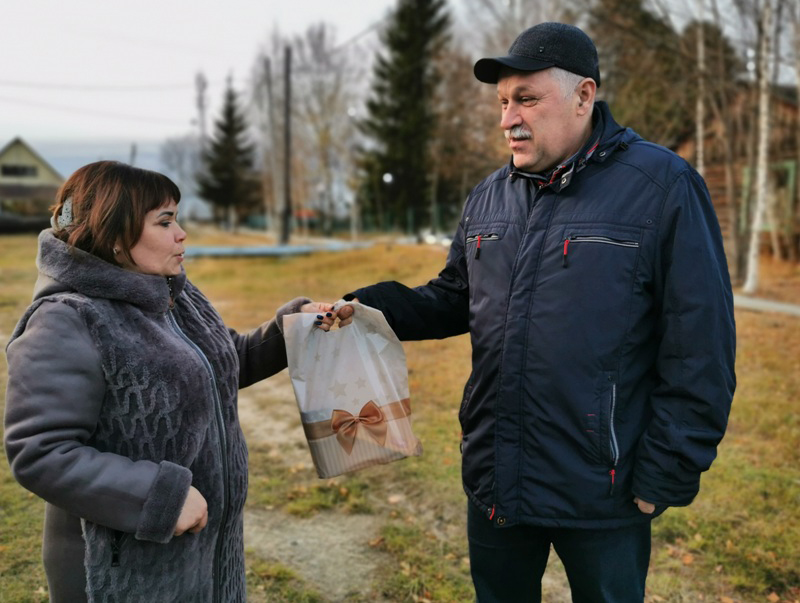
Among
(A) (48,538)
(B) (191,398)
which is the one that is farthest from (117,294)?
(A) (48,538)

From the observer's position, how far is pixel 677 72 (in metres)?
13.9

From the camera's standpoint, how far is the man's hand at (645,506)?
188 centimetres

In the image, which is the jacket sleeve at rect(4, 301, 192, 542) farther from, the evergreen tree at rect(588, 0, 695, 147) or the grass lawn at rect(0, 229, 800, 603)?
the evergreen tree at rect(588, 0, 695, 147)

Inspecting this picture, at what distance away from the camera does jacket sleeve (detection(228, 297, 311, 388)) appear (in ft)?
7.57

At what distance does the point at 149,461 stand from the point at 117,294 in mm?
427

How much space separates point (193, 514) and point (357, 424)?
72 centimetres

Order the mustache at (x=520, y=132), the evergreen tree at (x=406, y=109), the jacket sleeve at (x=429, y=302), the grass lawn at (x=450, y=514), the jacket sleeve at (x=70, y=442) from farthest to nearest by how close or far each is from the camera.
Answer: the evergreen tree at (x=406, y=109) → the grass lawn at (x=450, y=514) → the jacket sleeve at (x=429, y=302) → the mustache at (x=520, y=132) → the jacket sleeve at (x=70, y=442)

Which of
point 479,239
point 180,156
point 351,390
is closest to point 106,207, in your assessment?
point 351,390

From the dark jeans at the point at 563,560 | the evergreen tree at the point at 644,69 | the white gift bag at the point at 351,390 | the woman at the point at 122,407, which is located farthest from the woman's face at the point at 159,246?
the evergreen tree at the point at 644,69

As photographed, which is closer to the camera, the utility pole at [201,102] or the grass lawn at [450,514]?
the grass lawn at [450,514]

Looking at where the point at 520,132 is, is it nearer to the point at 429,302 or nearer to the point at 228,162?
the point at 429,302

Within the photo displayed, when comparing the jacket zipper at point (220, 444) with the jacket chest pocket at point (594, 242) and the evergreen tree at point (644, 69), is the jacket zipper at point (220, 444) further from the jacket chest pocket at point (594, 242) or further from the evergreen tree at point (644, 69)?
the evergreen tree at point (644, 69)

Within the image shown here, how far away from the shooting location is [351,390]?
7.43 feet

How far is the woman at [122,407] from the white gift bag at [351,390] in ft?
1.13
